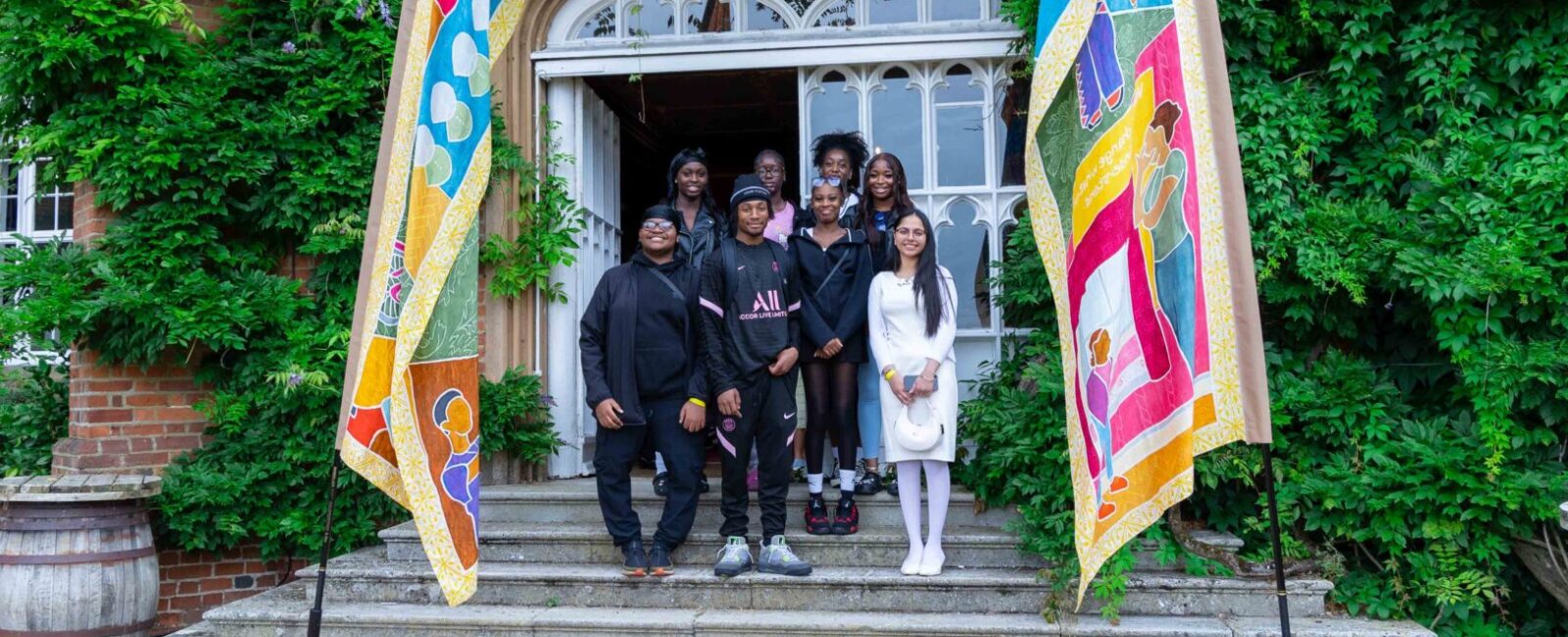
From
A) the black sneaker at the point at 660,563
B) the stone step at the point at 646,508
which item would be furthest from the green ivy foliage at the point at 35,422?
the black sneaker at the point at 660,563

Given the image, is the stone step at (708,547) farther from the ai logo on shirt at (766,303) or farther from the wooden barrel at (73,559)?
the wooden barrel at (73,559)

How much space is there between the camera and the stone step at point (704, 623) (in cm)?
427

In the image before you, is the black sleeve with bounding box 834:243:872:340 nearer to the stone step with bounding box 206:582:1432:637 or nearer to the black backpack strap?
the black backpack strap

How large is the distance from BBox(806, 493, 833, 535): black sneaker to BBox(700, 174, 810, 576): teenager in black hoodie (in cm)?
24

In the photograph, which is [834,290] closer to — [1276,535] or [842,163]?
[842,163]

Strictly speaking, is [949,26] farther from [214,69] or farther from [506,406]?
[214,69]

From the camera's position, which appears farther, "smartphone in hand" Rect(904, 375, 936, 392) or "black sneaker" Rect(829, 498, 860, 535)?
"black sneaker" Rect(829, 498, 860, 535)

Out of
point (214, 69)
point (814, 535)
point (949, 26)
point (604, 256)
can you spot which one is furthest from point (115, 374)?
point (949, 26)

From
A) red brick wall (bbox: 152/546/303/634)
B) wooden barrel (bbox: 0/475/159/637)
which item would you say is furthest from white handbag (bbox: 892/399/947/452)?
wooden barrel (bbox: 0/475/159/637)

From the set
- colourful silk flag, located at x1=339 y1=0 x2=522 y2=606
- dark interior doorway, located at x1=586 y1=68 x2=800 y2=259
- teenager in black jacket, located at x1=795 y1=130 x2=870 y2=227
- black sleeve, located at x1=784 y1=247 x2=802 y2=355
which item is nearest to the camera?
colourful silk flag, located at x1=339 y1=0 x2=522 y2=606

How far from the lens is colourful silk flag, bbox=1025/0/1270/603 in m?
3.26

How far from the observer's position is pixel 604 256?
6832mm

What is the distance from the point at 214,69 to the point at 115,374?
5.66 feet

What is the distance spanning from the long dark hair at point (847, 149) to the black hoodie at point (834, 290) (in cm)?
58
